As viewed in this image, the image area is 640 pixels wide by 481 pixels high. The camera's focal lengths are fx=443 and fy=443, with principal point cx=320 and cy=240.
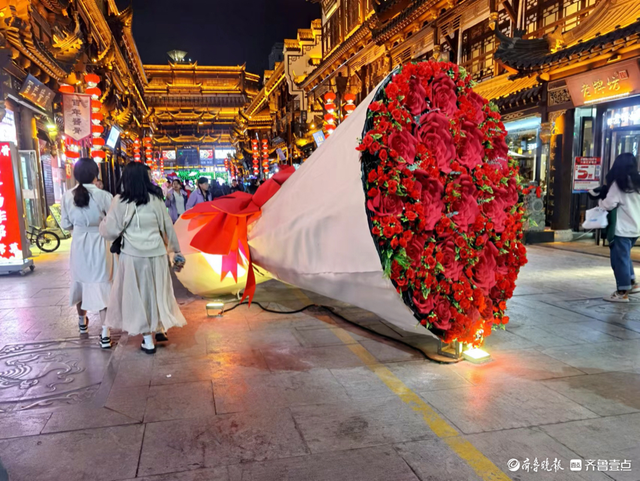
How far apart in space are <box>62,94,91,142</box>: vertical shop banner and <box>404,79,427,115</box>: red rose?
1327 centimetres

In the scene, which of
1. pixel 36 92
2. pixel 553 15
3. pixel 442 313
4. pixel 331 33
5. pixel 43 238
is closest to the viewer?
pixel 442 313

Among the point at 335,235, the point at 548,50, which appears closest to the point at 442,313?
the point at 335,235

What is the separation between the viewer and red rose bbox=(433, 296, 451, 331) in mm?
3670

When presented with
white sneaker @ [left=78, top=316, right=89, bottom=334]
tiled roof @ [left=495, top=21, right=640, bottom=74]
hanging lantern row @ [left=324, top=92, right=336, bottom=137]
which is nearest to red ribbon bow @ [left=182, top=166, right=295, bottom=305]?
white sneaker @ [left=78, top=316, right=89, bottom=334]

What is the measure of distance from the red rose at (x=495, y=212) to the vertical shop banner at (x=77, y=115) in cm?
1379

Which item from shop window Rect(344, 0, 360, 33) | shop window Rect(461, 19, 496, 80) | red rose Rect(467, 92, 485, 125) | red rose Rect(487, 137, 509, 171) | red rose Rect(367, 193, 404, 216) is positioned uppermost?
shop window Rect(344, 0, 360, 33)

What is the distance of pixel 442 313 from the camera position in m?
3.68

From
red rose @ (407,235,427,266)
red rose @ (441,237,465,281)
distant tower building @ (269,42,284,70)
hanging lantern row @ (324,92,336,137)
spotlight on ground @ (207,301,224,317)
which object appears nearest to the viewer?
red rose @ (407,235,427,266)

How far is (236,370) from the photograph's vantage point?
3.93 metres

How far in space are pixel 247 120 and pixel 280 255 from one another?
4078 centimetres

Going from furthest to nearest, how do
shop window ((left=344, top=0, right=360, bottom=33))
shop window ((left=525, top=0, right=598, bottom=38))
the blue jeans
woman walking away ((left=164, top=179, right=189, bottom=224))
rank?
1. shop window ((left=344, top=0, right=360, bottom=33))
2. woman walking away ((left=164, top=179, right=189, bottom=224))
3. shop window ((left=525, top=0, right=598, bottom=38))
4. the blue jeans

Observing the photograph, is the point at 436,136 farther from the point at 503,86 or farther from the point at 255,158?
the point at 255,158

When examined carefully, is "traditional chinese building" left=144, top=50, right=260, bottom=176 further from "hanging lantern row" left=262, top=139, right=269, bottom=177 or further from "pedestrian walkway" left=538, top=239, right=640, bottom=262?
"pedestrian walkway" left=538, top=239, right=640, bottom=262

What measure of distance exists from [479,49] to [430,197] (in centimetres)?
1224
